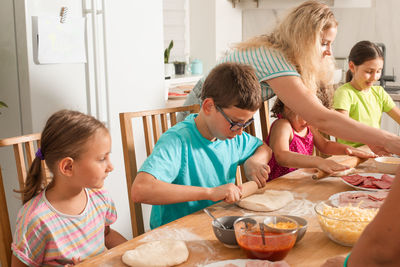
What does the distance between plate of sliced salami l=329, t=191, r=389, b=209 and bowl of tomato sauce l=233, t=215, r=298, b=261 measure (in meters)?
0.33

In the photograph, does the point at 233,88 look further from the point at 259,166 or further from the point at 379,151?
the point at 379,151

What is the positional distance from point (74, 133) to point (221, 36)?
3.48m

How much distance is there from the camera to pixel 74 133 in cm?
124

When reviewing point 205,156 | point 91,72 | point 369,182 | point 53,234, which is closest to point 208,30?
point 91,72

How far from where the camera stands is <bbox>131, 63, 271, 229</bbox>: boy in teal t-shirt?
1.33 metres

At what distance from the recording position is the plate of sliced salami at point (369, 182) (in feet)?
4.81

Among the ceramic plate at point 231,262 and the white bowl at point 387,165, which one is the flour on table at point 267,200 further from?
the white bowl at point 387,165

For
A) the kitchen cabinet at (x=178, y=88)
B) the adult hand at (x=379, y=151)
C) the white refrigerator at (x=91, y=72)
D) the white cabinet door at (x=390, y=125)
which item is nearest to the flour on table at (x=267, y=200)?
the adult hand at (x=379, y=151)

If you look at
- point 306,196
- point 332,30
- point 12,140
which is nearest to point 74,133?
point 12,140

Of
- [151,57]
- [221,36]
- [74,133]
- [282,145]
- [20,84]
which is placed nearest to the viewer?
[74,133]

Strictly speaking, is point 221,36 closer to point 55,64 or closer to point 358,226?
point 55,64

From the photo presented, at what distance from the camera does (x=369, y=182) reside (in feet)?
4.96

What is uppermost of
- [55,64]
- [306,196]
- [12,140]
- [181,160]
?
[55,64]

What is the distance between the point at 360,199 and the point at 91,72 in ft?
5.49
